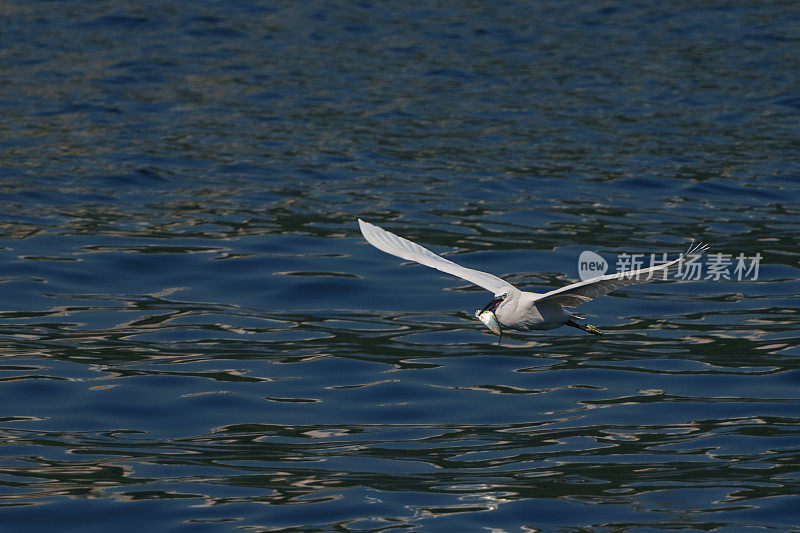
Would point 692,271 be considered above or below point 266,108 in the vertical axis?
below

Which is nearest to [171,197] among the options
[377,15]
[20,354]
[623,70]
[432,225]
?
[432,225]

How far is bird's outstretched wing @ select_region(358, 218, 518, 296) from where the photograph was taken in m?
10.9

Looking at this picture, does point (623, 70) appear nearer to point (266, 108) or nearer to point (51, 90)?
point (266, 108)

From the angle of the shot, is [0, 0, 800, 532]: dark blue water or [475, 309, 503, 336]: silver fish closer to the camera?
[0, 0, 800, 532]: dark blue water

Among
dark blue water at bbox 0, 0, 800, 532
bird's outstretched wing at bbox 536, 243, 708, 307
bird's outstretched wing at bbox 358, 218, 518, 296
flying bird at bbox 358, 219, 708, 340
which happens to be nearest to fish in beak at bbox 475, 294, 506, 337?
flying bird at bbox 358, 219, 708, 340

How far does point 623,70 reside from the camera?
27.3 m

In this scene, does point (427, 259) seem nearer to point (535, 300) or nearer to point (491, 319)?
point (491, 319)

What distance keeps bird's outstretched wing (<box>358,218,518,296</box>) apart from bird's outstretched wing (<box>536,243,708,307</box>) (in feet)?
2.23

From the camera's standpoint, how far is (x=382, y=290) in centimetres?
1388

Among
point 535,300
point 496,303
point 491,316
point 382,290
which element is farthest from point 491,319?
point 382,290

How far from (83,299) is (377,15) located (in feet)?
69.2

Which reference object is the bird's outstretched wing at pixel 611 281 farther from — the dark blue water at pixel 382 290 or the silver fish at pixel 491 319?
the dark blue water at pixel 382 290

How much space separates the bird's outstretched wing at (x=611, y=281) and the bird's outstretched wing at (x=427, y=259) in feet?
2.23

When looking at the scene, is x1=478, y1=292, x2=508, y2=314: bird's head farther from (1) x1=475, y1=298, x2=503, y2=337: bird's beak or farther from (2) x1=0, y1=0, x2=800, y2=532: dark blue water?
(2) x1=0, y1=0, x2=800, y2=532: dark blue water
